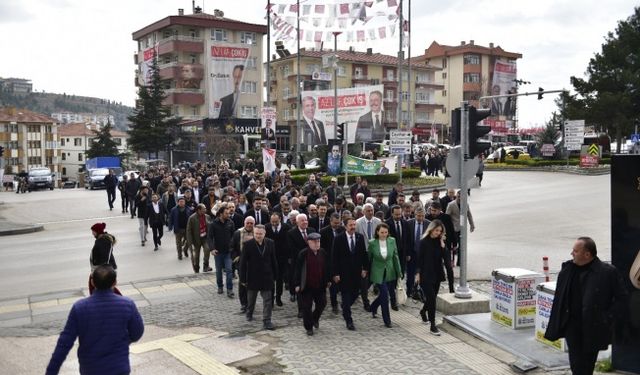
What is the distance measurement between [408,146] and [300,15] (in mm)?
9288

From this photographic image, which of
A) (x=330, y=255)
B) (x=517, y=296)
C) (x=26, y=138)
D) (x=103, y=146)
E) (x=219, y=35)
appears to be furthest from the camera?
(x=26, y=138)

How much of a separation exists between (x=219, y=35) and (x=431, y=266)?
230 feet

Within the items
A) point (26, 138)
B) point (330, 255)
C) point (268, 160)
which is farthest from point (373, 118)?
point (26, 138)

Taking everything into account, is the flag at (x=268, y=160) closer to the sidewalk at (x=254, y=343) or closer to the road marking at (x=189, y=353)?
the sidewalk at (x=254, y=343)

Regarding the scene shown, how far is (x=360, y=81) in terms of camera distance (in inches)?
3280

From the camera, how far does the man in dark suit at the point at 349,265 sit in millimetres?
9469

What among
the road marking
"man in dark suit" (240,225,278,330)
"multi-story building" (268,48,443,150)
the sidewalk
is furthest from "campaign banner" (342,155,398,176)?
"multi-story building" (268,48,443,150)

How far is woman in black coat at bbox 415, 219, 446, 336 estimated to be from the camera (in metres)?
9.09

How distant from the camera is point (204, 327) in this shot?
9.68m

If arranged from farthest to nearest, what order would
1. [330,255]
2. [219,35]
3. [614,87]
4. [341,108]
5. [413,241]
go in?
[219,35]
[614,87]
[341,108]
[413,241]
[330,255]

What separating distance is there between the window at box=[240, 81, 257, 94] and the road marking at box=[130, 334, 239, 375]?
225 feet

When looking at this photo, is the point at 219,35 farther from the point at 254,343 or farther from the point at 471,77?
the point at 254,343

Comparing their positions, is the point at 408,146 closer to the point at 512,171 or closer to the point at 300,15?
the point at 300,15

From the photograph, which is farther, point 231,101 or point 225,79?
point 231,101
